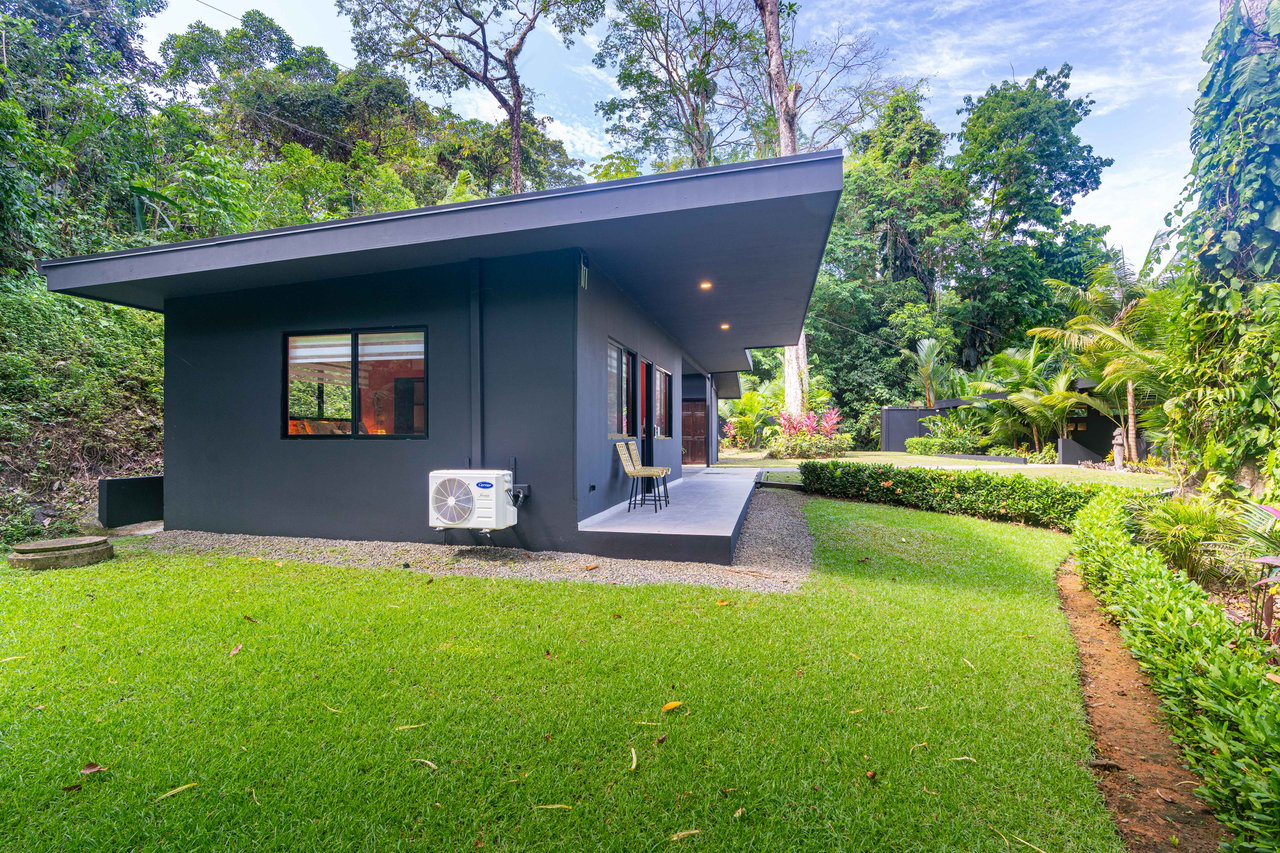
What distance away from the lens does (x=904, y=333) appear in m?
23.9

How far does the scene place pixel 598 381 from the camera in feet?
19.4

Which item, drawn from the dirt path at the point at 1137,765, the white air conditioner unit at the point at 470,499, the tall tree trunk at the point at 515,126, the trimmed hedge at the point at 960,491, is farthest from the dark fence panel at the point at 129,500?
the tall tree trunk at the point at 515,126

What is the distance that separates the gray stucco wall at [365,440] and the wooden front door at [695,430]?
37.6 ft

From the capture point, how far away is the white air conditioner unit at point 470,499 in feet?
15.8

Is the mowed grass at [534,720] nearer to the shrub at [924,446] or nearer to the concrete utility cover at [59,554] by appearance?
the concrete utility cover at [59,554]

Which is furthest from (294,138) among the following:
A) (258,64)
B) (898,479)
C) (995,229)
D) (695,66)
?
(995,229)

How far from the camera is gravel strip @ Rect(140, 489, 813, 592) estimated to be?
4.33 meters

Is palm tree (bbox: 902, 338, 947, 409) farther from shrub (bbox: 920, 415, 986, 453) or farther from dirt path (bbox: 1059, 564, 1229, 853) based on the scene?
dirt path (bbox: 1059, 564, 1229, 853)

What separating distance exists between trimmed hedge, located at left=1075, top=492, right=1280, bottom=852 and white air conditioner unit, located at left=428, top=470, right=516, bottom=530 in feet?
13.7

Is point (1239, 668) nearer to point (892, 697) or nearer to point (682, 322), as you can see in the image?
point (892, 697)

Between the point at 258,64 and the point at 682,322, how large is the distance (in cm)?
1913

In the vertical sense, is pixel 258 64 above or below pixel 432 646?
above

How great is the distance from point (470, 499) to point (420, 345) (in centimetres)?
169

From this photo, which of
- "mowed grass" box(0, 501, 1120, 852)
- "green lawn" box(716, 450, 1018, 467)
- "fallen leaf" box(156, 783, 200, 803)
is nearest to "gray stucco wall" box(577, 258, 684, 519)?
"mowed grass" box(0, 501, 1120, 852)
